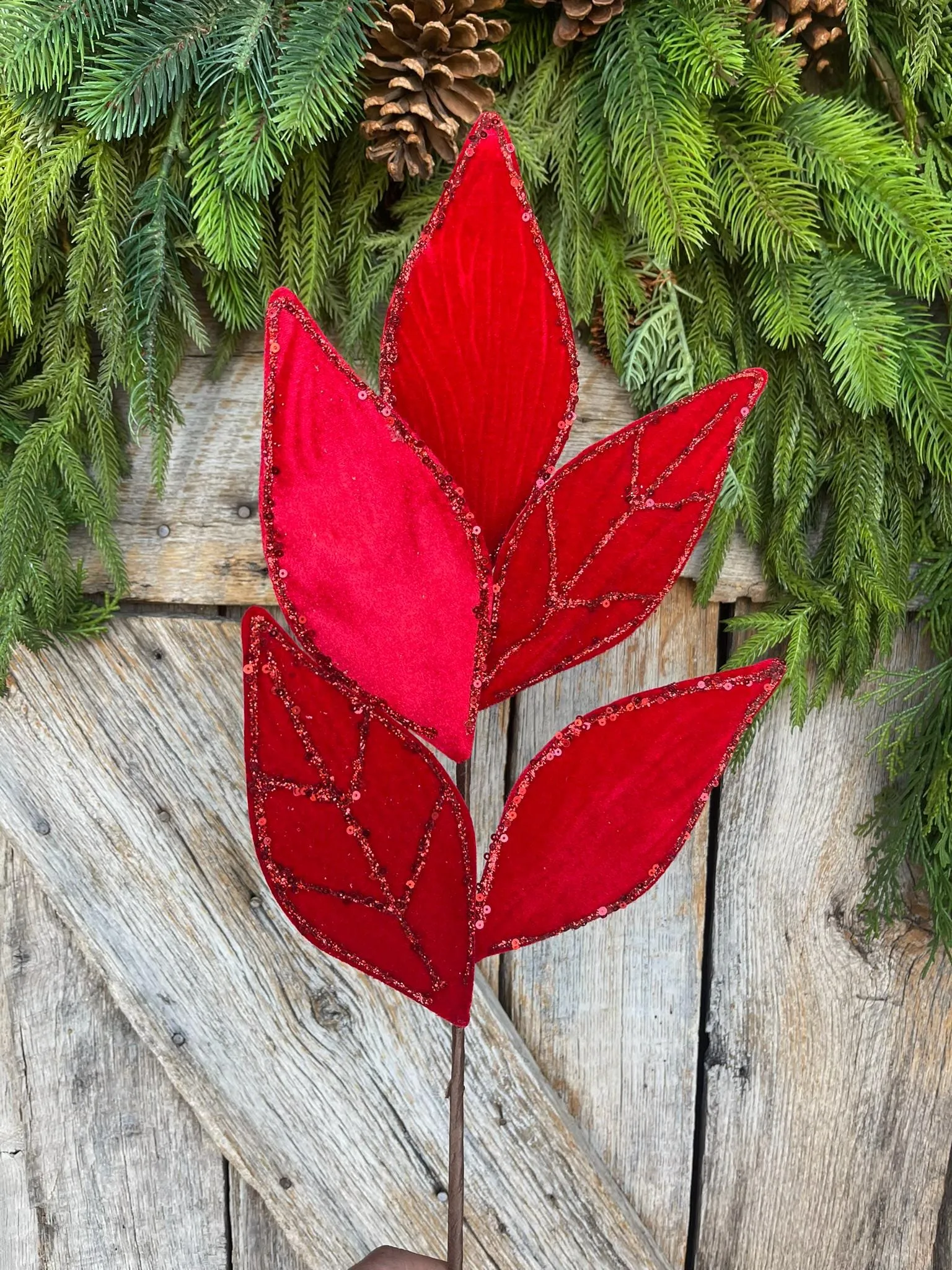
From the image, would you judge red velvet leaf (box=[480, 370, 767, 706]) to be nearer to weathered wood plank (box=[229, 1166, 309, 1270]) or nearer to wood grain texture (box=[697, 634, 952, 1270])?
wood grain texture (box=[697, 634, 952, 1270])

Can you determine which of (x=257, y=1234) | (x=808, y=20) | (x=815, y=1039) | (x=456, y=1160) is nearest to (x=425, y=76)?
(x=808, y=20)

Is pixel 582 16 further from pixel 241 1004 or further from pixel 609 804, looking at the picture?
pixel 241 1004

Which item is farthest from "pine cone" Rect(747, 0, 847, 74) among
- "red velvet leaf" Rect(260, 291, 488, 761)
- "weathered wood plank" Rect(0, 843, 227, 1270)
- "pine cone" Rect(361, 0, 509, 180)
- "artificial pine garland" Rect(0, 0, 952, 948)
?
"weathered wood plank" Rect(0, 843, 227, 1270)

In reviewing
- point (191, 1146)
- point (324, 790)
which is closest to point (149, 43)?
point (324, 790)

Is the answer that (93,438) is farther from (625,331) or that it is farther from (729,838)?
(729,838)

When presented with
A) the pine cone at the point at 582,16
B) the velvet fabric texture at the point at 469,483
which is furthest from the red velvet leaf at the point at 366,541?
the pine cone at the point at 582,16

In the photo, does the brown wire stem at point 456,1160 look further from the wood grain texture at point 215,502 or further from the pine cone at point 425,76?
the pine cone at point 425,76
